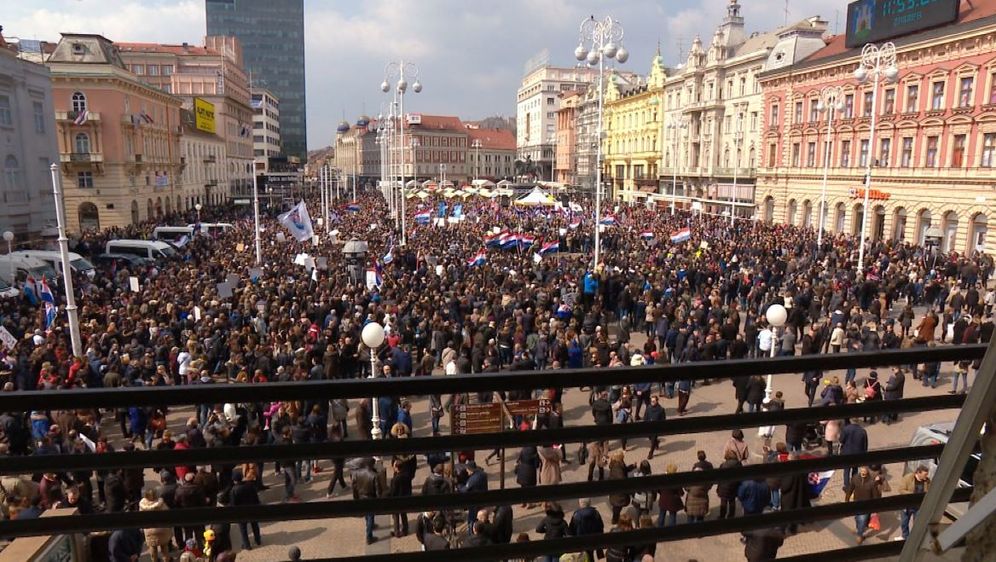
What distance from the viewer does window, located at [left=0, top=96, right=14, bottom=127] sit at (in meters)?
36.6

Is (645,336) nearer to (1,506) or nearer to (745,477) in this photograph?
(1,506)

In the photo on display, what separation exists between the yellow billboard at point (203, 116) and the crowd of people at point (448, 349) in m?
43.0

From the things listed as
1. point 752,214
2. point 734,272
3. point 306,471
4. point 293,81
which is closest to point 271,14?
point 293,81

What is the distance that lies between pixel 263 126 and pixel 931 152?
88529 mm

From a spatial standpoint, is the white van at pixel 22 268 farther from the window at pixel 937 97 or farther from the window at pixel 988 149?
the window at pixel 937 97

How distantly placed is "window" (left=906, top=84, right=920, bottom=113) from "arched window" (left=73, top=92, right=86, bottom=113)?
5411 cm

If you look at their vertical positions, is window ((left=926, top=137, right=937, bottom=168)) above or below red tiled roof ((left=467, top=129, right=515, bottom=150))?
below

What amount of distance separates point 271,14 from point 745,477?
155 m

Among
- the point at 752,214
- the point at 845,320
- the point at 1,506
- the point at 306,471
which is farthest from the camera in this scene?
the point at 752,214

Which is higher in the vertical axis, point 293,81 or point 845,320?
point 293,81

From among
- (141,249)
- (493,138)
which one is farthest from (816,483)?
(493,138)

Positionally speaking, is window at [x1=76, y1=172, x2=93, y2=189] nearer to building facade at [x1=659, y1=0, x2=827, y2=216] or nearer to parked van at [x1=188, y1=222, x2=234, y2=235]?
parked van at [x1=188, y1=222, x2=234, y2=235]

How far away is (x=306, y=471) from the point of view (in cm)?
1103

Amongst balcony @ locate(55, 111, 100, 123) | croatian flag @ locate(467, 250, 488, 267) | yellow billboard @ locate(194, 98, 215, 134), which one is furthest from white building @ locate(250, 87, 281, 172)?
croatian flag @ locate(467, 250, 488, 267)
